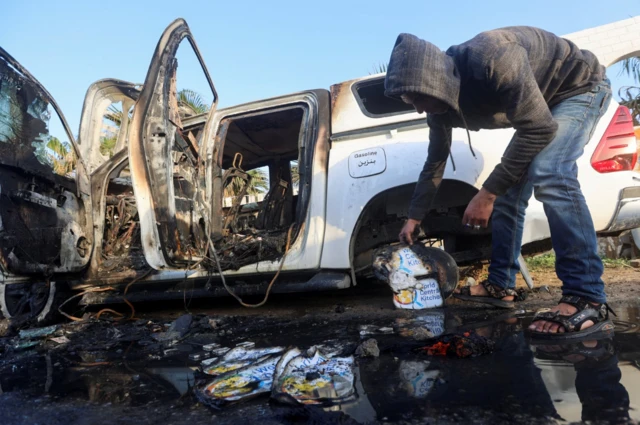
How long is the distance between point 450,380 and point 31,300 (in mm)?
3112

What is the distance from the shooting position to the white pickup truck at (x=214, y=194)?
2.61 m

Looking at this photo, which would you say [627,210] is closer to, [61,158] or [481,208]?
[481,208]

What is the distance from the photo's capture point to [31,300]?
3.08 meters

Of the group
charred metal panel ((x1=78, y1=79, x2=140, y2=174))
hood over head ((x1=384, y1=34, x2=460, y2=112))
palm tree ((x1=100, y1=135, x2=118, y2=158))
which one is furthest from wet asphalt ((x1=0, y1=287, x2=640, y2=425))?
palm tree ((x1=100, y1=135, x2=118, y2=158))

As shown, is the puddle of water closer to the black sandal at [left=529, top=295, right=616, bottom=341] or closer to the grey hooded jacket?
the black sandal at [left=529, top=295, right=616, bottom=341]

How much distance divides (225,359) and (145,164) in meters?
1.49

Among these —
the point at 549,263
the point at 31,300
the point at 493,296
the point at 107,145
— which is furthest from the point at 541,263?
the point at 31,300

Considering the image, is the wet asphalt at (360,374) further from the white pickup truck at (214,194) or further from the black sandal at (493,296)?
the white pickup truck at (214,194)

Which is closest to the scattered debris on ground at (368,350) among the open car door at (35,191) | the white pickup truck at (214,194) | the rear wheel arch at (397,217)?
the white pickup truck at (214,194)

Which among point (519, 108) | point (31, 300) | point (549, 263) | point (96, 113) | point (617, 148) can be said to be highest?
point (96, 113)

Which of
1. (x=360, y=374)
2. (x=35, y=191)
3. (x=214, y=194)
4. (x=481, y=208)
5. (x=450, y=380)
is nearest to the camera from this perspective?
(x=450, y=380)

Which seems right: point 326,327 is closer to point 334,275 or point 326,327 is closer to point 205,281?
point 334,275

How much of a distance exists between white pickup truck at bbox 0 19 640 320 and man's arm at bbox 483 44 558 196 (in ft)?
2.05

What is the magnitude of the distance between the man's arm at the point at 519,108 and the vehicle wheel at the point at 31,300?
3275mm
